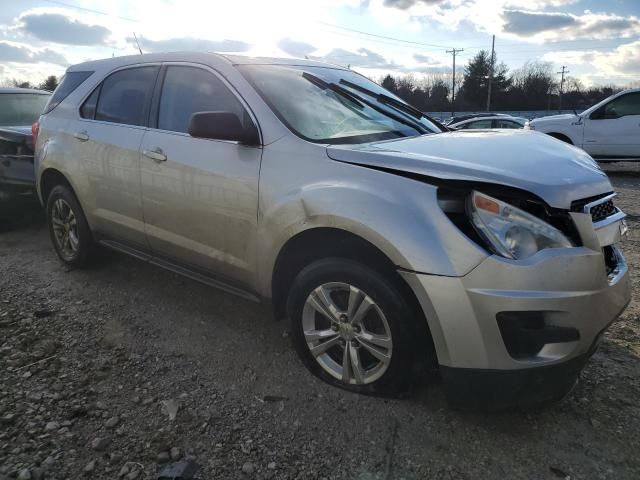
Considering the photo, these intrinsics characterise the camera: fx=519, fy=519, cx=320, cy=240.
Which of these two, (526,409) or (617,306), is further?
(526,409)

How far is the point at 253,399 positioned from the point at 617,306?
1827 millimetres

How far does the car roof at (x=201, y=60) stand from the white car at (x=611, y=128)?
834 centimetres

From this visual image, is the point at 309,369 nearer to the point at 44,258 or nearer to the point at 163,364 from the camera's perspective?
the point at 163,364

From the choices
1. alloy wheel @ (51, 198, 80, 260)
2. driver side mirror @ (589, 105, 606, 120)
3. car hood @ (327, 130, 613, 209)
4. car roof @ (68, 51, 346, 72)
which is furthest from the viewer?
driver side mirror @ (589, 105, 606, 120)

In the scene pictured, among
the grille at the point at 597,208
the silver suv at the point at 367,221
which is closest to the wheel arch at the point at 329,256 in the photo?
the silver suv at the point at 367,221

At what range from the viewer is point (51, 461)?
225 centimetres

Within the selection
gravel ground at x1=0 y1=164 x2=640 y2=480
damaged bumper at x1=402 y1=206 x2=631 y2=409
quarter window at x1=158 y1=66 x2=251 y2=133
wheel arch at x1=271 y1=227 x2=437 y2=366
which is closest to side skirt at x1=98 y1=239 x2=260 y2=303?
wheel arch at x1=271 y1=227 x2=437 y2=366

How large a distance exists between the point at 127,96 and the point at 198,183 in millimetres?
1289

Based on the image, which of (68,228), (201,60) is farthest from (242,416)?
(68,228)

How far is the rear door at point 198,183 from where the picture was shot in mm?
2945

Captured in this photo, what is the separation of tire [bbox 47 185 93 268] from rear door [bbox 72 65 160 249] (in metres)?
0.24

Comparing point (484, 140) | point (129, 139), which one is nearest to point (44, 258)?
point (129, 139)

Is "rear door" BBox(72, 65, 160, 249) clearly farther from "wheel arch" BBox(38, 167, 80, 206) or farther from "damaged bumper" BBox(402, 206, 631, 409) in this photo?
"damaged bumper" BBox(402, 206, 631, 409)

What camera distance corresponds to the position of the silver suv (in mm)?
2135
